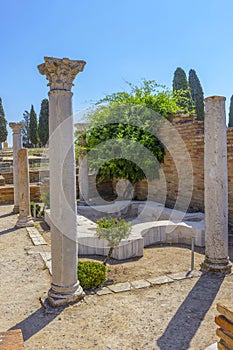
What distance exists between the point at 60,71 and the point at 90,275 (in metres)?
2.81

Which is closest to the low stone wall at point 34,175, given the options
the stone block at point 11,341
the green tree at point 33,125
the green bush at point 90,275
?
the green bush at point 90,275

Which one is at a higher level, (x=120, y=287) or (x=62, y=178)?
(x=62, y=178)

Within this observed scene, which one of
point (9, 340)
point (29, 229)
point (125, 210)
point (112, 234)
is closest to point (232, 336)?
point (9, 340)

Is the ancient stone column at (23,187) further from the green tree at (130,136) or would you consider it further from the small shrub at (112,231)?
the small shrub at (112,231)

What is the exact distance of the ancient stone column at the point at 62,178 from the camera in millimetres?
3945

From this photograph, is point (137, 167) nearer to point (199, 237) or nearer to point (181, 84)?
point (199, 237)

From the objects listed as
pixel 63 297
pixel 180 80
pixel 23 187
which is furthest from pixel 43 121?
pixel 63 297

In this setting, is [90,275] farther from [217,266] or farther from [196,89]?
[196,89]

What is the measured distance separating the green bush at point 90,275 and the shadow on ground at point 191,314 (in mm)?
1234

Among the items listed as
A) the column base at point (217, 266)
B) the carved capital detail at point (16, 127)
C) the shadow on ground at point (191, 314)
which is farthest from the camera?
the carved capital detail at point (16, 127)

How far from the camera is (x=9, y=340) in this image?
93.4 inches

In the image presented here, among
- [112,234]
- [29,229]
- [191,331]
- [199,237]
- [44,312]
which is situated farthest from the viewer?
[29,229]

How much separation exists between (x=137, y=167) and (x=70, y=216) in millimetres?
6832

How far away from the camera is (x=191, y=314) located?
12.5 ft
